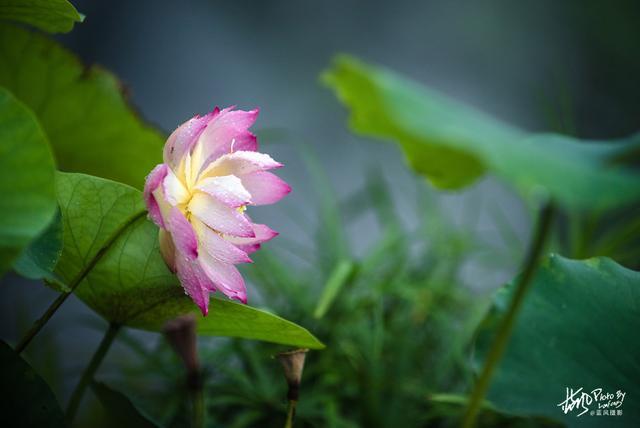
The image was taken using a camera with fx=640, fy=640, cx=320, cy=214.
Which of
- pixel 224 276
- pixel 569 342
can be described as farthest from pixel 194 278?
pixel 569 342

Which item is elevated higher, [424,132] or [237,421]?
[424,132]

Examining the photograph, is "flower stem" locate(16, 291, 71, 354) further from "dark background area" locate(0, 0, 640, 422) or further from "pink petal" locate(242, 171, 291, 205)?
"dark background area" locate(0, 0, 640, 422)

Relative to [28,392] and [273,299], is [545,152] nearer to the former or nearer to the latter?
[28,392]

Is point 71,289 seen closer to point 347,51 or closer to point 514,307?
point 514,307

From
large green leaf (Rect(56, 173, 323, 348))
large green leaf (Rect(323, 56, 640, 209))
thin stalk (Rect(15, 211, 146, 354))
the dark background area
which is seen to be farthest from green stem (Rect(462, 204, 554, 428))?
the dark background area

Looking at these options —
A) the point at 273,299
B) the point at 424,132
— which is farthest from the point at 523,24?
the point at 424,132

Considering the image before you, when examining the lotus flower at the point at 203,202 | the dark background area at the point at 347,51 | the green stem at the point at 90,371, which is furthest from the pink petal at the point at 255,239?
the dark background area at the point at 347,51

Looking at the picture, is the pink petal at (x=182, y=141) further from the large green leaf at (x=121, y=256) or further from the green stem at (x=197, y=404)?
the green stem at (x=197, y=404)
